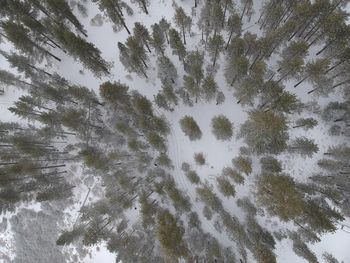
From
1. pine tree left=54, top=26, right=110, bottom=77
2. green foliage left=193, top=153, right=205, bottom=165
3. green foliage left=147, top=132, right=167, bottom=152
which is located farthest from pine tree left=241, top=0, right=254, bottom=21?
pine tree left=54, top=26, right=110, bottom=77

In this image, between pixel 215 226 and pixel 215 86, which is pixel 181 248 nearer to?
pixel 215 226

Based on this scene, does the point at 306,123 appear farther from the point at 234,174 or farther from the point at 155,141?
the point at 155,141

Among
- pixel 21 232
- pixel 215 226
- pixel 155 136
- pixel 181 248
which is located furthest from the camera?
pixel 21 232

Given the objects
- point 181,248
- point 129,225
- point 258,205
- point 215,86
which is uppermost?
point 215,86

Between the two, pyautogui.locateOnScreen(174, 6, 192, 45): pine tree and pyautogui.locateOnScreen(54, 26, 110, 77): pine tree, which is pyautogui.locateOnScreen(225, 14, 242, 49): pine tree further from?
pyautogui.locateOnScreen(54, 26, 110, 77): pine tree

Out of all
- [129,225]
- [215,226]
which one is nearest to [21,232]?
[129,225]

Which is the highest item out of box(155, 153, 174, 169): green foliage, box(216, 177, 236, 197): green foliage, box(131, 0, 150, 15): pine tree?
box(131, 0, 150, 15): pine tree
